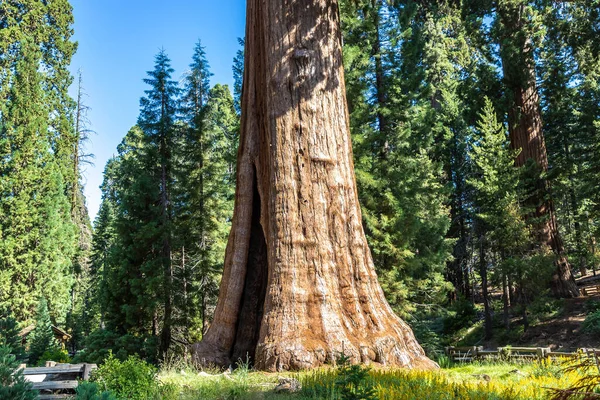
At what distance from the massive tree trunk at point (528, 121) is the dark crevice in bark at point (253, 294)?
567 inches

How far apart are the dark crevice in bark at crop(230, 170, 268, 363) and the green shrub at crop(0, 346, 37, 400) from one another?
507 cm

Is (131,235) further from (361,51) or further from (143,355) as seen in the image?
(361,51)

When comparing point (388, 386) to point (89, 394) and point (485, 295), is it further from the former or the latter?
point (485, 295)

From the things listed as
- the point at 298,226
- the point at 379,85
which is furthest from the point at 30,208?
the point at 298,226

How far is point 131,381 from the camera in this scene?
543 cm

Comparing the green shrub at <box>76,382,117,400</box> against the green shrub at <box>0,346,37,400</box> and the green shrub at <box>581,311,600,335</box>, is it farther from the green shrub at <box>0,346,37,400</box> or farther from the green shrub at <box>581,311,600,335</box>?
the green shrub at <box>581,311,600,335</box>

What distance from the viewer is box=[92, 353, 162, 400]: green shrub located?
532 centimetres

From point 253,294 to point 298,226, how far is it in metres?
2.16

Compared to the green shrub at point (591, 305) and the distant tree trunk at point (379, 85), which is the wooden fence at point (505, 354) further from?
the distant tree trunk at point (379, 85)

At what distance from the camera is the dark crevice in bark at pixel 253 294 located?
8867 mm

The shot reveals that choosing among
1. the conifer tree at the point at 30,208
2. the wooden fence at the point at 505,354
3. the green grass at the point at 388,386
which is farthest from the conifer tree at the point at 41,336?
the green grass at the point at 388,386

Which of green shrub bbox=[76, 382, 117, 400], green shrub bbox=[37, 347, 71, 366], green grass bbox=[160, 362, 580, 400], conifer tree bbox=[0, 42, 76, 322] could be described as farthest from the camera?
conifer tree bbox=[0, 42, 76, 322]

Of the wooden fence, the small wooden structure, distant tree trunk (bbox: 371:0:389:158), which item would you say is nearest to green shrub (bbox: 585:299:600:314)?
the wooden fence

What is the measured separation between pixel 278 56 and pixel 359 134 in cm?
822
